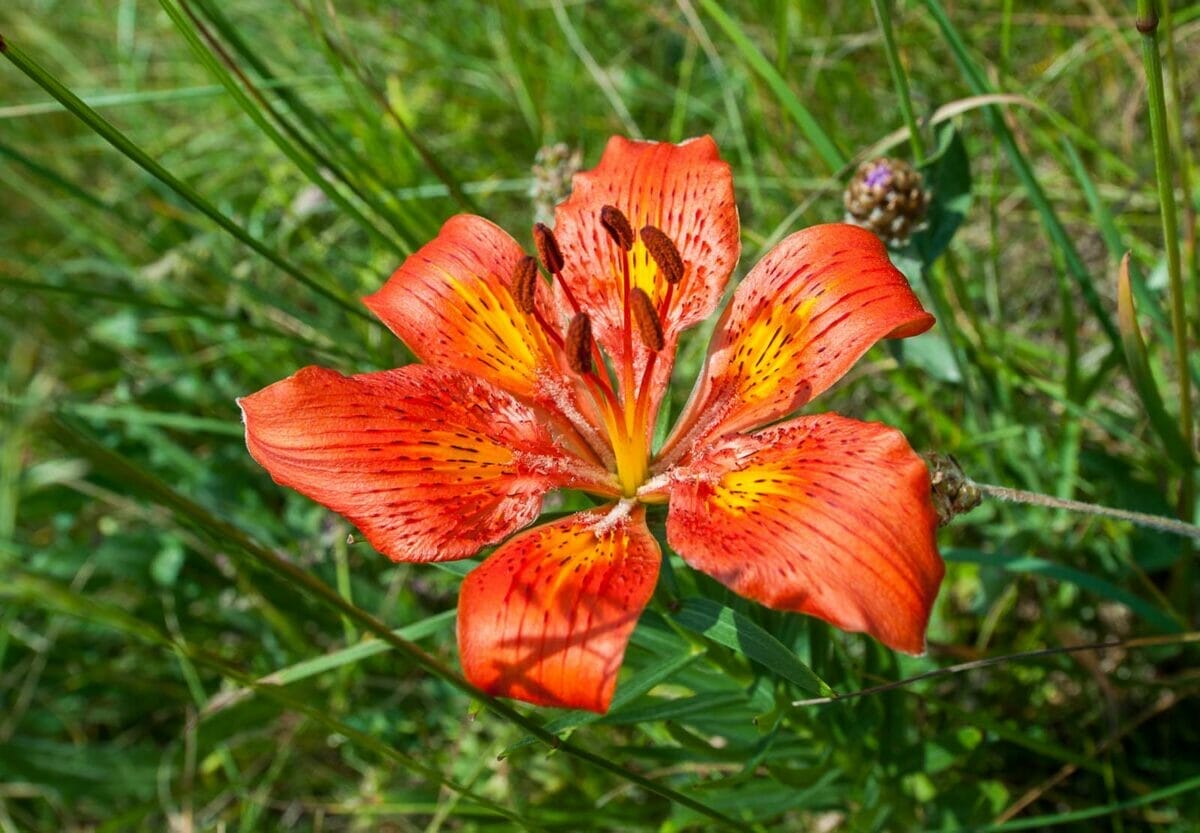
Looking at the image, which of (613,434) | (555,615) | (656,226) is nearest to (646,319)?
(613,434)

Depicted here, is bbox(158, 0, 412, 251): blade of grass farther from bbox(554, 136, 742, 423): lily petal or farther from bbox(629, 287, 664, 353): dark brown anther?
bbox(629, 287, 664, 353): dark brown anther

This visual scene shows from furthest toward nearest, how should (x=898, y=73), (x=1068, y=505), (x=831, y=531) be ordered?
(x=898, y=73) < (x=1068, y=505) < (x=831, y=531)

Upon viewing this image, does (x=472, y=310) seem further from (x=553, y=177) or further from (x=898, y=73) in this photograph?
(x=898, y=73)

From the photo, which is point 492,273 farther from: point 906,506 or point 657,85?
point 657,85

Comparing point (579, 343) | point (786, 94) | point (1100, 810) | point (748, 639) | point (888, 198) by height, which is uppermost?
point (786, 94)

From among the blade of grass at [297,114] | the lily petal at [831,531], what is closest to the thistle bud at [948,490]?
the lily petal at [831,531]

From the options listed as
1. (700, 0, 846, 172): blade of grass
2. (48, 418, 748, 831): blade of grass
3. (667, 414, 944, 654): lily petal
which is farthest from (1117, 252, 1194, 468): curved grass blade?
(48, 418, 748, 831): blade of grass
